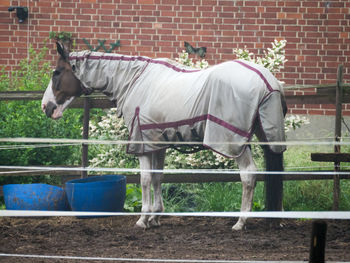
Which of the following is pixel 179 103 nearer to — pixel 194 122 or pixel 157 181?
pixel 194 122

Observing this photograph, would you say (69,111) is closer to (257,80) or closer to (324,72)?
(257,80)

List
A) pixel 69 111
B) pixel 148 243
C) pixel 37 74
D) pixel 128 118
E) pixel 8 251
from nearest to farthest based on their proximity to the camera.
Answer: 1. pixel 8 251
2. pixel 148 243
3. pixel 128 118
4. pixel 69 111
5. pixel 37 74

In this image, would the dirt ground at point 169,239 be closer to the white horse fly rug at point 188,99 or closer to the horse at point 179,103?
the horse at point 179,103

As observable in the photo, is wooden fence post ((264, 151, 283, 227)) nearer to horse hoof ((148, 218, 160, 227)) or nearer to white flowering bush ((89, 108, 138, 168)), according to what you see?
horse hoof ((148, 218, 160, 227))

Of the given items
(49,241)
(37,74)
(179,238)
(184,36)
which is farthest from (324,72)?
(49,241)

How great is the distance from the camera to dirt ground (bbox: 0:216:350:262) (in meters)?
4.15

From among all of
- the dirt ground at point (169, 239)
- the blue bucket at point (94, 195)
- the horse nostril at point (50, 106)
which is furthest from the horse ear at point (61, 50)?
the dirt ground at point (169, 239)

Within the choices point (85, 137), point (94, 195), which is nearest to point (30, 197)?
point (94, 195)

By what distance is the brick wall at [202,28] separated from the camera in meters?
9.25

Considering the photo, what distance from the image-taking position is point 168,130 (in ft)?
17.1

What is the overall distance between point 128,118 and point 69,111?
2.32 metres

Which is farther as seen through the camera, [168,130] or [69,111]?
[69,111]

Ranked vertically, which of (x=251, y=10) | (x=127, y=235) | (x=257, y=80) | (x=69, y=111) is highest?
(x=251, y=10)

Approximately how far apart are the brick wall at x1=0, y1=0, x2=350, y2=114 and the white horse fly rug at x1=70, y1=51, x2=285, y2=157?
12.2 feet
